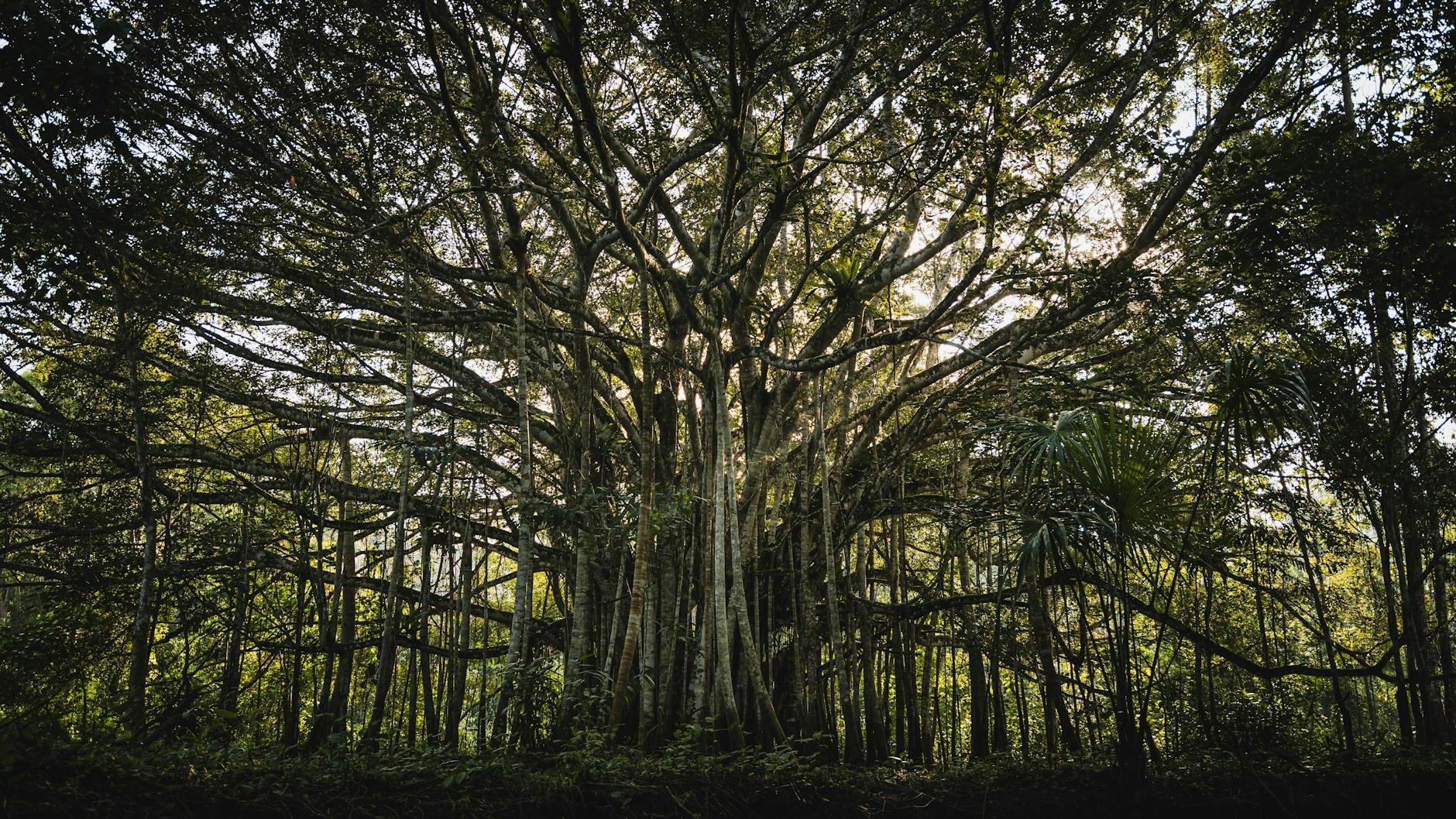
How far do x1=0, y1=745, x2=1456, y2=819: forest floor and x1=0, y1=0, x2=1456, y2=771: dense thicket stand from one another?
319 mm

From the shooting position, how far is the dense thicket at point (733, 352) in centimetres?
427

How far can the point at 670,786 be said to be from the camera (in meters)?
3.87

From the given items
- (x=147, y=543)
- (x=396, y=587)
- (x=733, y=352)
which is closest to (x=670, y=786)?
(x=396, y=587)

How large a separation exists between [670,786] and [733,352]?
3.33 meters

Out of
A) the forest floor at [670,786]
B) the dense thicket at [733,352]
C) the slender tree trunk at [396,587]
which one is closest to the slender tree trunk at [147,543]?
the dense thicket at [733,352]

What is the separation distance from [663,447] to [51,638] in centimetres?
484

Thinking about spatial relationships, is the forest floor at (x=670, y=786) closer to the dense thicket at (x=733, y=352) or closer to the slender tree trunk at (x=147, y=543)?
the dense thicket at (x=733, y=352)

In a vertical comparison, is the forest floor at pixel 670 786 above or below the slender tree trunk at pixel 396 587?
below

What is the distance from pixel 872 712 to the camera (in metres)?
6.61

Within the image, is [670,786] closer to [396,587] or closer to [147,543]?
[396,587]

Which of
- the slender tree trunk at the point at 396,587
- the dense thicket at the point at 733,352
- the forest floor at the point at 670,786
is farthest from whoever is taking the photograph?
the slender tree trunk at the point at 396,587

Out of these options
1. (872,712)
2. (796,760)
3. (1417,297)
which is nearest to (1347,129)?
(1417,297)

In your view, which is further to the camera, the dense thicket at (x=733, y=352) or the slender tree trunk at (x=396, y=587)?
the slender tree trunk at (x=396, y=587)

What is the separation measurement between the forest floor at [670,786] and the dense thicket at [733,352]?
1.05 ft
